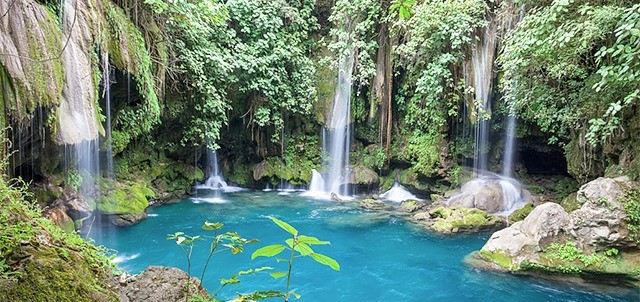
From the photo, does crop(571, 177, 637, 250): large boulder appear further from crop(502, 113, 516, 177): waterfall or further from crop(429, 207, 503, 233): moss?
crop(502, 113, 516, 177): waterfall

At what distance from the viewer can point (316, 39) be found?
47.1ft

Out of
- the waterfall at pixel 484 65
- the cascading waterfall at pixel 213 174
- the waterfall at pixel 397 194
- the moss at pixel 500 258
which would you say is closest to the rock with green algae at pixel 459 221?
the moss at pixel 500 258

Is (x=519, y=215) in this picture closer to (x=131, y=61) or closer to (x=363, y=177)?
(x=363, y=177)

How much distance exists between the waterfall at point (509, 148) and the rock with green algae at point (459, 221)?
10.5 feet

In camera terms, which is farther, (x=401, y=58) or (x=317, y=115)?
(x=317, y=115)

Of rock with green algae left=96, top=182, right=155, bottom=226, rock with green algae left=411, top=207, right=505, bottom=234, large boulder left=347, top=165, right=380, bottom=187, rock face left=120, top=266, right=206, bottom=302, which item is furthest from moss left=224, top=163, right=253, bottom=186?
rock face left=120, top=266, right=206, bottom=302

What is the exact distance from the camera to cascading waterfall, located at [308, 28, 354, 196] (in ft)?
44.8

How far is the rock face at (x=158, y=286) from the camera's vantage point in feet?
8.11

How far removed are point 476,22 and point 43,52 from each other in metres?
9.69

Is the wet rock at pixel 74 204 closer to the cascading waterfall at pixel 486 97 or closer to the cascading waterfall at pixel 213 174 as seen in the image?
the cascading waterfall at pixel 213 174

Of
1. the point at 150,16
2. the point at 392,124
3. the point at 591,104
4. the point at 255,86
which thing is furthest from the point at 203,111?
the point at 591,104

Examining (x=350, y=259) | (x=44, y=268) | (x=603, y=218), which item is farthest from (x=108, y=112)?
(x=603, y=218)

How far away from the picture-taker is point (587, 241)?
6.35 m

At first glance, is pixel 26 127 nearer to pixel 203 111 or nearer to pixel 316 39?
pixel 203 111
